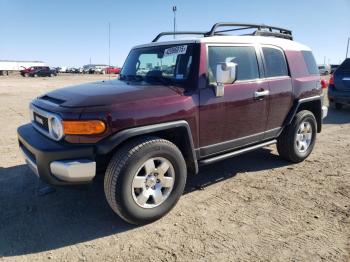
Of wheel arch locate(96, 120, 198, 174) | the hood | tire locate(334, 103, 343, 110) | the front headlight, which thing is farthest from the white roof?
tire locate(334, 103, 343, 110)

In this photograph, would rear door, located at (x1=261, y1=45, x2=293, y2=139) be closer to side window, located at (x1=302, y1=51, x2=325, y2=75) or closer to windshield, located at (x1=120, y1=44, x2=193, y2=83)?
side window, located at (x1=302, y1=51, x2=325, y2=75)

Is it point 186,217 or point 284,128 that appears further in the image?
point 284,128

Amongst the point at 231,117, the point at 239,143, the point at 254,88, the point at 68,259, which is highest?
the point at 254,88

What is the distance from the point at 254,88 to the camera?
14.1 feet

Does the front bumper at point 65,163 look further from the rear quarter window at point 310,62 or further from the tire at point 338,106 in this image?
the tire at point 338,106

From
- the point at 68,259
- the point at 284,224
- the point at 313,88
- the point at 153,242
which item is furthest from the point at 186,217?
the point at 313,88

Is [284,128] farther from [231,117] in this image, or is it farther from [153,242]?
[153,242]

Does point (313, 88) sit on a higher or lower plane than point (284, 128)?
higher

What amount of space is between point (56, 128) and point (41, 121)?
21.4 inches

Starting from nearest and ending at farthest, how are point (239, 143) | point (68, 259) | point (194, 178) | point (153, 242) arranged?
point (68, 259) < point (153, 242) < point (239, 143) < point (194, 178)

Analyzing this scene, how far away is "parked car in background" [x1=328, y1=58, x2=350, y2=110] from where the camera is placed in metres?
9.73

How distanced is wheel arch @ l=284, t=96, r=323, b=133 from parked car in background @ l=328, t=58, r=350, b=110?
488 cm

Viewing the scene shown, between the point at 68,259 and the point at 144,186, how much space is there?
38.7 inches

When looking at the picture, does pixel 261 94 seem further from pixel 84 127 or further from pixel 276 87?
pixel 84 127
